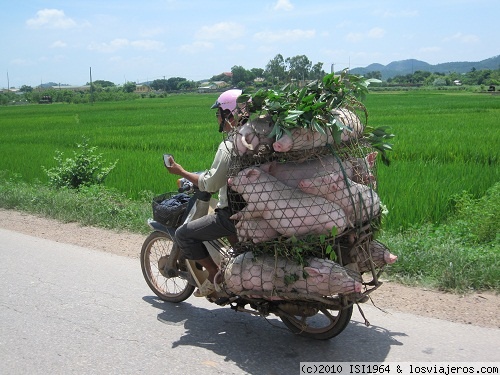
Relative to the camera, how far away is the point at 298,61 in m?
5.75

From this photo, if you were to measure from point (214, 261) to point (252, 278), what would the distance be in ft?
2.48

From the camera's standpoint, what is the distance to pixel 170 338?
4188 mm

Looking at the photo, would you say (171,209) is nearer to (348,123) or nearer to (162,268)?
(162,268)

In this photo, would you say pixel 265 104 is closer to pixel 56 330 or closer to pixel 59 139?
pixel 56 330

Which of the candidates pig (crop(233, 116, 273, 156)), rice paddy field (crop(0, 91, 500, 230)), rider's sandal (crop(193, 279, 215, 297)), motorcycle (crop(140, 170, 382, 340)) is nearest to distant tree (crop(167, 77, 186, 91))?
rice paddy field (crop(0, 91, 500, 230))

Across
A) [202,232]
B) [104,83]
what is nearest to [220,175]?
[202,232]

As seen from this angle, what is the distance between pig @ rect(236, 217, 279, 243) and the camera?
362 cm

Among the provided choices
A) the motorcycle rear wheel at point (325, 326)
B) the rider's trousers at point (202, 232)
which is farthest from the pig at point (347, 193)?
the rider's trousers at point (202, 232)

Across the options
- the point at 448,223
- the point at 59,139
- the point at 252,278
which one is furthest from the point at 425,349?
the point at 59,139

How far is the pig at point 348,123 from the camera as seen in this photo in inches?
147

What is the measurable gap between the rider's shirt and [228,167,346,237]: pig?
399 millimetres

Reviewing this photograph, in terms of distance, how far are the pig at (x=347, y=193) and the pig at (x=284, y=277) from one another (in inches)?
14.6

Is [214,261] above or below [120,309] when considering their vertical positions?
above

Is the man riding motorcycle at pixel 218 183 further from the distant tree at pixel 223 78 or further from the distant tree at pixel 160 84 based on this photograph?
the distant tree at pixel 160 84
